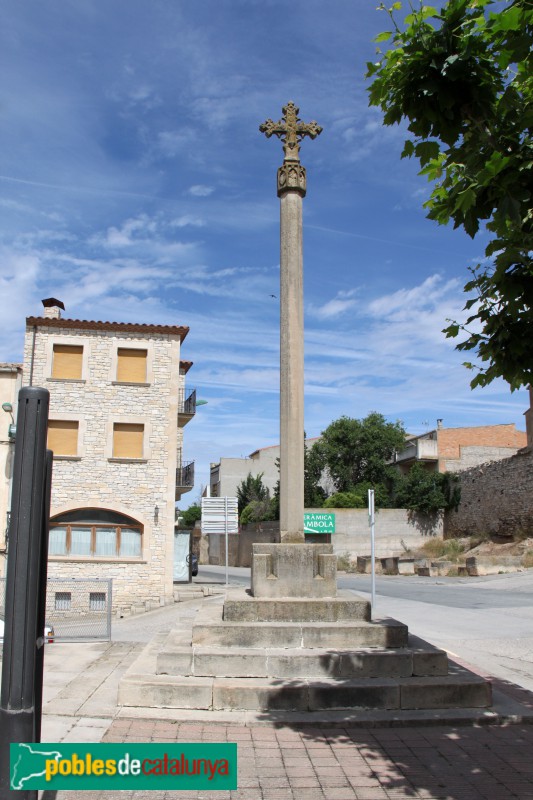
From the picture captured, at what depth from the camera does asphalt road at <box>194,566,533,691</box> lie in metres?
9.41

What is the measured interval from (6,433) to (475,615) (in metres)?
13.5

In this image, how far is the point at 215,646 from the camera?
23.0ft

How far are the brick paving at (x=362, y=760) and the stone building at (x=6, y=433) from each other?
1439 centimetres

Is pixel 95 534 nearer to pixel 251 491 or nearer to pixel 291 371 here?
pixel 291 371

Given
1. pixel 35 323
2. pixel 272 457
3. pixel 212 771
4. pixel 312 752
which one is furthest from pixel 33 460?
pixel 272 457

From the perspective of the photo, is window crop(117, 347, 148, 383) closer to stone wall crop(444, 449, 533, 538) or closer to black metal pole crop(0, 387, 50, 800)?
black metal pole crop(0, 387, 50, 800)

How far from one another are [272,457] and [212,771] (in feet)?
194

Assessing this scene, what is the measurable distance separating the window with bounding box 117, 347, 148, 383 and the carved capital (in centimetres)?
1211

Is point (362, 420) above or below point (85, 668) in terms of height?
above

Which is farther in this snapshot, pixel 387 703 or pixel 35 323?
pixel 35 323

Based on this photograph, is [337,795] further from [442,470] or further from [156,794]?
[442,470]

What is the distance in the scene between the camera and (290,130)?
9195mm

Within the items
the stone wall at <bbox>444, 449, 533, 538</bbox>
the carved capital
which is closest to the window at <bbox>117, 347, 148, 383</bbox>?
the carved capital

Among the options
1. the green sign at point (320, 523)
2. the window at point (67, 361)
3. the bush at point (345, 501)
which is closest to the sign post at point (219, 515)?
the window at point (67, 361)
